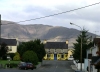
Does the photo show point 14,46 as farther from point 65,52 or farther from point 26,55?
point 26,55

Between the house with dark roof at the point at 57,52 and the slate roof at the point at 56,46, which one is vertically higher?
the slate roof at the point at 56,46

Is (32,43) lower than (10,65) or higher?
higher

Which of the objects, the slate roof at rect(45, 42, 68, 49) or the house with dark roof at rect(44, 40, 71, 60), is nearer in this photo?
the house with dark roof at rect(44, 40, 71, 60)

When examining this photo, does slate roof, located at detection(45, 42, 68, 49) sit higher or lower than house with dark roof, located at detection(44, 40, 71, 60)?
higher

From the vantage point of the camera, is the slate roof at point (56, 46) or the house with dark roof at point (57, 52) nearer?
the house with dark roof at point (57, 52)

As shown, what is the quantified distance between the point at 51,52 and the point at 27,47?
162 ft

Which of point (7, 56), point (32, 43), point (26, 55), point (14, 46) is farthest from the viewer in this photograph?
point (14, 46)

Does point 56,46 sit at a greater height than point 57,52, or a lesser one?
greater

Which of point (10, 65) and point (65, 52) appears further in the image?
point (65, 52)

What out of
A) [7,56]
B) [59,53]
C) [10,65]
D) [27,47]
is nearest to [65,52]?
[59,53]

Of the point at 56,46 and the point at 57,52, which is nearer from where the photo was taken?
the point at 57,52

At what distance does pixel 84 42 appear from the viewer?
259 ft

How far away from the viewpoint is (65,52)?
136 m

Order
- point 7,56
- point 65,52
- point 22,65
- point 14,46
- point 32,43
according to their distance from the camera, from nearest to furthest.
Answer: point 22,65 < point 32,43 < point 7,56 < point 14,46 < point 65,52
